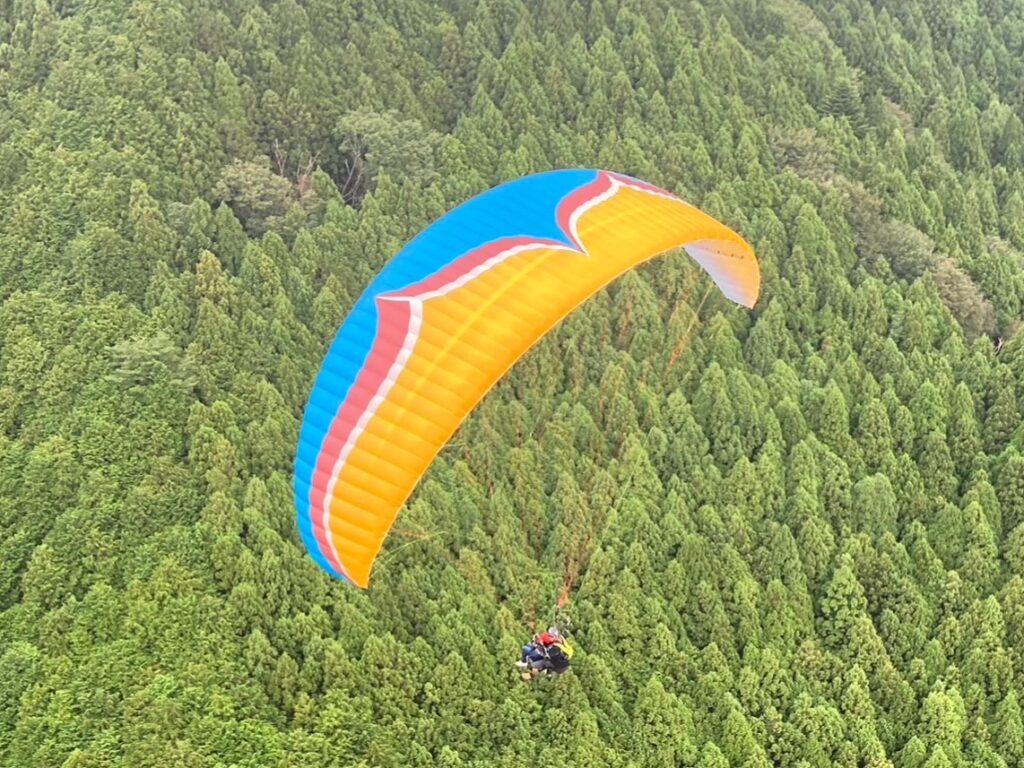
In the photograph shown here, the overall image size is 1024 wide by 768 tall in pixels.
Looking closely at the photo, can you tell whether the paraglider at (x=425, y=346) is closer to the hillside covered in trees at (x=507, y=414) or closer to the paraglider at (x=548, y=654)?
the paraglider at (x=548, y=654)

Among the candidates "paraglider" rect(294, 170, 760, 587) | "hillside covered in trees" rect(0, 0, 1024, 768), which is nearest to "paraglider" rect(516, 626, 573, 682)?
"hillside covered in trees" rect(0, 0, 1024, 768)

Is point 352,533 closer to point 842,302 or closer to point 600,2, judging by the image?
point 842,302

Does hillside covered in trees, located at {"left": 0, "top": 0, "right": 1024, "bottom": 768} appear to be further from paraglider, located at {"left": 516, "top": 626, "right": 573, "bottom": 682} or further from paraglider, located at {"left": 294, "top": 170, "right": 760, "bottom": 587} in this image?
paraglider, located at {"left": 294, "top": 170, "right": 760, "bottom": 587}

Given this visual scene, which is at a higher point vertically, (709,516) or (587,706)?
(709,516)

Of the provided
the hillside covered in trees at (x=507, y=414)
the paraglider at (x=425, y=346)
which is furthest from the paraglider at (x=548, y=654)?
the paraglider at (x=425, y=346)

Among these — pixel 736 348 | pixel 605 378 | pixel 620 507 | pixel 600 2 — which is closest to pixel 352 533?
pixel 620 507

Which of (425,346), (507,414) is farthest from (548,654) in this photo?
(507,414)
